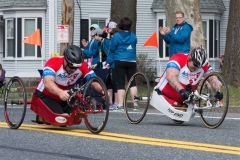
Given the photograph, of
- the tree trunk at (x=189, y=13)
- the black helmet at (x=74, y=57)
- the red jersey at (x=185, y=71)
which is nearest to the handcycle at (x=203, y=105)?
the red jersey at (x=185, y=71)

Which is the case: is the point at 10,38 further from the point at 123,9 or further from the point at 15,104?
the point at 15,104

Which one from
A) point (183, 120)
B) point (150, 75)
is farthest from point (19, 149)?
point (150, 75)

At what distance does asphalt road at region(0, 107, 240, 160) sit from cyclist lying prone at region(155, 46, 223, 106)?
57cm

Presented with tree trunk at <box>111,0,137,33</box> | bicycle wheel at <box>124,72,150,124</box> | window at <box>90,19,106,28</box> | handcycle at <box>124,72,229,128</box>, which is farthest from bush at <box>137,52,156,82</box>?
handcycle at <box>124,72,229,128</box>

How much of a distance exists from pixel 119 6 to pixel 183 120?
15.1m

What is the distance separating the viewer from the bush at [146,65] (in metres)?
33.7

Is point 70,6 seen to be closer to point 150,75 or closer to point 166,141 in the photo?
point 150,75

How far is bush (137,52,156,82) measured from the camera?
33662mm

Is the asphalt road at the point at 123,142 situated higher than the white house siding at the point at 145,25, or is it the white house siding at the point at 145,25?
the white house siding at the point at 145,25

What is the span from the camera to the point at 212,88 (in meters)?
12.1

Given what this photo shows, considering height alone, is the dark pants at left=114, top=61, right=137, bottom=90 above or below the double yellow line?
above

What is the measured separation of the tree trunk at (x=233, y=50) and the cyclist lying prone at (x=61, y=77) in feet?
48.2

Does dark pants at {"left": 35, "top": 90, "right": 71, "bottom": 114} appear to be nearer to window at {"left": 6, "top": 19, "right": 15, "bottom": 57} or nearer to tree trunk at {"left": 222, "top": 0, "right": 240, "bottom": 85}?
tree trunk at {"left": 222, "top": 0, "right": 240, "bottom": 85}

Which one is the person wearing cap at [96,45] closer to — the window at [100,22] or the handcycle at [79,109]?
the handcycle at [79,109]
